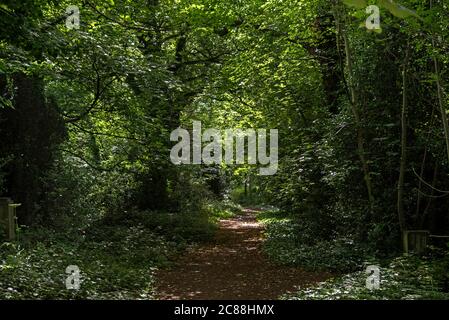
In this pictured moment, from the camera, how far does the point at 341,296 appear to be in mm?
6836

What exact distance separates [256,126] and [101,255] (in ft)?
29.8

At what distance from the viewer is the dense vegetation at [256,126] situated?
796 centimetres

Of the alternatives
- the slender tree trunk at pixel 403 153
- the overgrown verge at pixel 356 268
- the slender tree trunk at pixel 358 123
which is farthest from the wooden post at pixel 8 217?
the slender tree trunk at pixel 403 153

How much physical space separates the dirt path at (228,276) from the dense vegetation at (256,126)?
1.50ft

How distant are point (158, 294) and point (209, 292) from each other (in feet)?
3.23

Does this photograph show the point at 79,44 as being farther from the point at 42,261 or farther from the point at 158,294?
the point at 158,294

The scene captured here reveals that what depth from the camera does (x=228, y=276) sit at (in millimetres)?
10539

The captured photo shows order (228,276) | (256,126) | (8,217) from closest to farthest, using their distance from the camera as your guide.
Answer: (8,217) → (228,276) → (256,126)

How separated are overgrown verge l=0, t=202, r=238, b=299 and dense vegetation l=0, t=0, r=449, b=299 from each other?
0.16ft

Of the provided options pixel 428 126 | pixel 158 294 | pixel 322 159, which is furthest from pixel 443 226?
pixel 158 294
